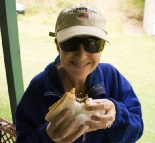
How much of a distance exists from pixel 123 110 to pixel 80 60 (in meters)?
0.26

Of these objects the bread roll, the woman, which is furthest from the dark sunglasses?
the bread roll

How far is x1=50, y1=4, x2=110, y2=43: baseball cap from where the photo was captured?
86 centimetres

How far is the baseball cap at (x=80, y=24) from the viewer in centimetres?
86

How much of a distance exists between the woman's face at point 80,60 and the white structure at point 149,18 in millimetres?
836

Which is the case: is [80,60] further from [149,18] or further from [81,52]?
[149,18]

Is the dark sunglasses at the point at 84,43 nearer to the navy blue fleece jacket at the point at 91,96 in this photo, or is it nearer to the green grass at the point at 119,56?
the navy blue fleece jacket at the point at 91,96

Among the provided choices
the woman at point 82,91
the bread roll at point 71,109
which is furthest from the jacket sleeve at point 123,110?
the bread roll at point 71,109

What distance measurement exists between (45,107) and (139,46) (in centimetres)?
126

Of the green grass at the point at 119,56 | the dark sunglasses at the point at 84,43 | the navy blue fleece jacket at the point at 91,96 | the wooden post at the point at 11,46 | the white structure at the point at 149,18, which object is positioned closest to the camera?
the dark sunglasses at the point at 84,43

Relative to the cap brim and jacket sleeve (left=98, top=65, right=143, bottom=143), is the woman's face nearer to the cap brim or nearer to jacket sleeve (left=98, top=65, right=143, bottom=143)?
the cap brim

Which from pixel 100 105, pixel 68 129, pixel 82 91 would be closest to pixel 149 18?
pixel 82 91

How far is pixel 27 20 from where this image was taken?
6.91 ft

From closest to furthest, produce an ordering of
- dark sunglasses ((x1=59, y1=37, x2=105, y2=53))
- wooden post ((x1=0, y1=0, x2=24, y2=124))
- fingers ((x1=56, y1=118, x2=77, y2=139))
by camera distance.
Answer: fingers ((x1=56, y1=118, x2=77, y2=139)) < dark sunglasses ((x1=59, y1=37, x2=105, y2=53)) < wooden post ((x1=0, y1=0, x2=24, y2=124))

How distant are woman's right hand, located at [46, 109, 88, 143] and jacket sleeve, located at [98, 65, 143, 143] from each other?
0.19 m
